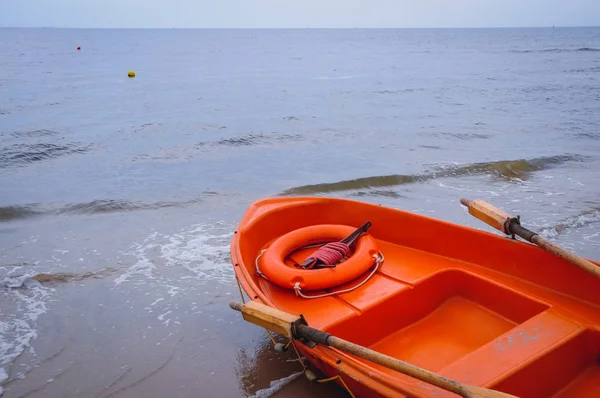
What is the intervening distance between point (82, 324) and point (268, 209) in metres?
2.62

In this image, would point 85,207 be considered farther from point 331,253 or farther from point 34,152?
point 331,253

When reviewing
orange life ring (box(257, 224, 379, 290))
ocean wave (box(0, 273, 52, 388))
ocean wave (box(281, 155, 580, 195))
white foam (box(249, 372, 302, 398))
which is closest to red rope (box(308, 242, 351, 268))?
orange life ring (box(257, 224, 379, 290))

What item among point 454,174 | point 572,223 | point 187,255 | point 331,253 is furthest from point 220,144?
point 331,253

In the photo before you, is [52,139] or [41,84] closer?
[52,139]

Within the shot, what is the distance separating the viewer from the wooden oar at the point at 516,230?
3.87 m

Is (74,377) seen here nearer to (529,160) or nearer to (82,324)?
(82,324)

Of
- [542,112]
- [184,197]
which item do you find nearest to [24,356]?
[184,197]

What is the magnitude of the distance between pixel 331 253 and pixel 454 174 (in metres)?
7.56

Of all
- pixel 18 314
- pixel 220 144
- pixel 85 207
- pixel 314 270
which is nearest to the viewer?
pixel 314 270

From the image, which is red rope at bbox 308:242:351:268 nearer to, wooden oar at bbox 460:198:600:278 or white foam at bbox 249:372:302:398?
white foam at bbox 249:372:302:398

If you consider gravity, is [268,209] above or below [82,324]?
above

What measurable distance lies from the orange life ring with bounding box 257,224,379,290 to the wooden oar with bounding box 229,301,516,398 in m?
0.89

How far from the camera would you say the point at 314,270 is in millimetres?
4742

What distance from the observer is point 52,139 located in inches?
590
